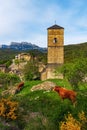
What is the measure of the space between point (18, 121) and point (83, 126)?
6115 millimetres

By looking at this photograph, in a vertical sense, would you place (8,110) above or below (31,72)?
above

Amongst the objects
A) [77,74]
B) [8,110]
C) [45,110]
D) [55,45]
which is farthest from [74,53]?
[8,110]

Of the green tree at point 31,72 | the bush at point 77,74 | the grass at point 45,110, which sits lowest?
the green tree at point 31,72

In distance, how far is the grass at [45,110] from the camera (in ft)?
71.6

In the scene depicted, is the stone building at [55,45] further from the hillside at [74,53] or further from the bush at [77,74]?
the bush at [77,74]

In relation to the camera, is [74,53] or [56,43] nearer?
[56,43]

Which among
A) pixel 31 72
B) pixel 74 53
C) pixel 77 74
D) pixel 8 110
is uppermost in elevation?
pixel 74 53

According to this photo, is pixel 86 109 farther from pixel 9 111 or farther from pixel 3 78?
pixel 3 78

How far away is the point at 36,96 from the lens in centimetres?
3581

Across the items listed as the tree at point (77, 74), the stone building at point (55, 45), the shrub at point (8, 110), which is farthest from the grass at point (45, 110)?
the stone building at point (55, 45)

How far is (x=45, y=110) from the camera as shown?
27.9m

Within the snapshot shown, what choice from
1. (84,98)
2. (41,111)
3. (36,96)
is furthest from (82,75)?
(41,111)

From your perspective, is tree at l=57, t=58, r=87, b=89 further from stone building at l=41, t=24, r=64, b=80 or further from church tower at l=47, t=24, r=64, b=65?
church tower at l=47, t=24, r=64, b=65

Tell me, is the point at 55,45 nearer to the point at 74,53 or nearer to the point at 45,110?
the point at 74,53
